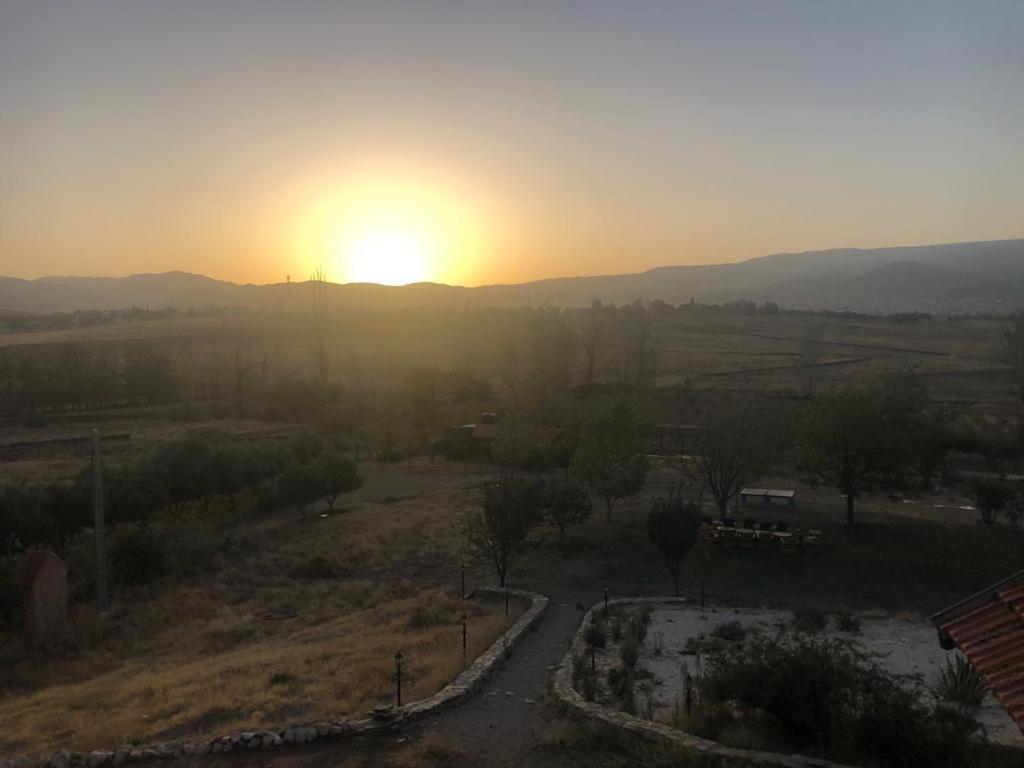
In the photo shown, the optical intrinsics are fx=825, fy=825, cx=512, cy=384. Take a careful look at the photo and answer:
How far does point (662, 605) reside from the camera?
18.8m

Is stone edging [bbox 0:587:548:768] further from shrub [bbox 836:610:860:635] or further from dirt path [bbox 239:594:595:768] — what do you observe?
shrub [bbox 836:610:860:635]

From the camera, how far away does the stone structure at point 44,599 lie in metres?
17.6

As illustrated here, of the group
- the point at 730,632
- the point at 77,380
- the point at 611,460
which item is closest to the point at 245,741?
the point at 730,632

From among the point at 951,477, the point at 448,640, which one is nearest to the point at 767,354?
the point at 951,477

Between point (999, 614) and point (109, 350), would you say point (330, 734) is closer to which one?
point (999, 614)

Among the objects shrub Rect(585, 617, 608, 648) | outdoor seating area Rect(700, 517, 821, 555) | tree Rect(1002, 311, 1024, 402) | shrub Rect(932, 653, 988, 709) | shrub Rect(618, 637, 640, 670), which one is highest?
tree Rect(1002, 311, 1024, 402)

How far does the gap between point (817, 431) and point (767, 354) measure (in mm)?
66138

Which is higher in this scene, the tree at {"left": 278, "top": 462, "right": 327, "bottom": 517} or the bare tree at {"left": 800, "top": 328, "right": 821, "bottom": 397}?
the bare tree at {"left": 800, "top": 328, "right": 821, "bottom": 397}

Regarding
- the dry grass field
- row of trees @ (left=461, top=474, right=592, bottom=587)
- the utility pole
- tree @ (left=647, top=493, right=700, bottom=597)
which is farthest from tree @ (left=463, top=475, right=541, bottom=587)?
the utility pole

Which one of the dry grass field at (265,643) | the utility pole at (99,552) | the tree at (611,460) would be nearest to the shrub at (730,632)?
the dry grass field at (265,643)

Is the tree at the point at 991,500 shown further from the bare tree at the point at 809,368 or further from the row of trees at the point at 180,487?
the bare tree at the point at 809,368

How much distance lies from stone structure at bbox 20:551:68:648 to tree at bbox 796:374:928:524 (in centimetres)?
2143

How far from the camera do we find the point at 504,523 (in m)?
20.6

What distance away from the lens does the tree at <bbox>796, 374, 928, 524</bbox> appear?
85.9ft
